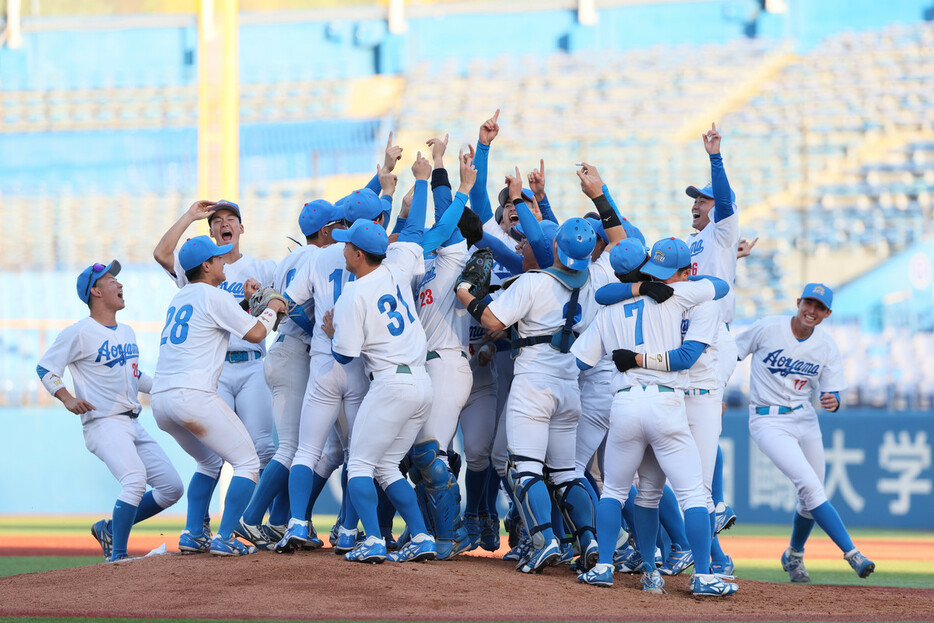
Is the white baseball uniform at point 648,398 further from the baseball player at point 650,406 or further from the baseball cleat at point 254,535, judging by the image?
the baseball cleat at point 254,535

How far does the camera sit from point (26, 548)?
33.2 ft

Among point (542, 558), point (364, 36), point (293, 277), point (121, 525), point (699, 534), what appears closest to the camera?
point (699, 534)

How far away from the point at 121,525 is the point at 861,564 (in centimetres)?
460

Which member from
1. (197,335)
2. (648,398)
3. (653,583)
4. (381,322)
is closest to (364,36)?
(197,335)

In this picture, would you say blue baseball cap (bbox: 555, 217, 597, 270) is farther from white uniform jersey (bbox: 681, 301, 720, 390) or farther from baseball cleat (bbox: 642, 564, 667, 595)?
baseball cleat (bbox: 642, 564, 667, 595)

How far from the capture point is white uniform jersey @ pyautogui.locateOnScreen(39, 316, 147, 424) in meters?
6.88

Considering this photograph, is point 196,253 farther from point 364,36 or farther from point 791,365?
point 364,36

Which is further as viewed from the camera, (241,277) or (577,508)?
(241,277)

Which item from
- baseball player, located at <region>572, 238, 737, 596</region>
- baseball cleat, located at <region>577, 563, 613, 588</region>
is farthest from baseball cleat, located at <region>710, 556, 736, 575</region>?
baseball cleat, located at <region>577, 563, 613, 588</region>

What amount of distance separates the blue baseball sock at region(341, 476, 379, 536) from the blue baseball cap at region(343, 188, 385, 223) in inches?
59.6

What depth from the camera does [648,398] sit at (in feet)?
18.7

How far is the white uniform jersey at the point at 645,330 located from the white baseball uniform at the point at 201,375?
193 cm

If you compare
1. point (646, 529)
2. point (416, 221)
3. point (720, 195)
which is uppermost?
point (720, 195)

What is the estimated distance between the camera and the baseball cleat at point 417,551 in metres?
6.05
